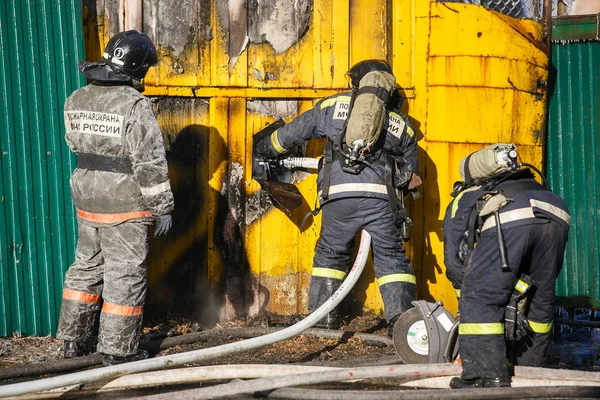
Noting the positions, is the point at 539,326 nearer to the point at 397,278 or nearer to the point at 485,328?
the point at 485,328

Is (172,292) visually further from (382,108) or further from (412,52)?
(412,52)

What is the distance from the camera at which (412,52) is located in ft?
24.5

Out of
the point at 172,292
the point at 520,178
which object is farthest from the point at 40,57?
the point at 520,178

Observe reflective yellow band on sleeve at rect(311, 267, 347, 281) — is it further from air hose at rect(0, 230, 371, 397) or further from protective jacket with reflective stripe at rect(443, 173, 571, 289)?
protective jacket with reflective stripe at rect(443, 173, 571, 289)

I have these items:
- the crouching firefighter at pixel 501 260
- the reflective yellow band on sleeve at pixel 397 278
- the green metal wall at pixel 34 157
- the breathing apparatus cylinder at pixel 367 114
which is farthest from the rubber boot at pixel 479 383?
the green metal wall at pixel 34 157

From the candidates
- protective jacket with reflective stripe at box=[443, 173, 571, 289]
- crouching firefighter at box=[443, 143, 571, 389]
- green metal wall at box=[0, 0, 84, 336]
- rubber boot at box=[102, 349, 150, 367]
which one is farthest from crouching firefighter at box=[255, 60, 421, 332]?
green metal wall at box=[0, 0, 84, 336]

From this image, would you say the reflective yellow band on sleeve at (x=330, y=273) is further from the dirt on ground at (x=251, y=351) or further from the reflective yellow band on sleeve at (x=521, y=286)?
the reflective yellow band on sleeve at (x=521, y=286)

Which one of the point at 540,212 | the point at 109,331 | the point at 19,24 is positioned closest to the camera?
the point at 540,212

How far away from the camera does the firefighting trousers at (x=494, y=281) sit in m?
5.40

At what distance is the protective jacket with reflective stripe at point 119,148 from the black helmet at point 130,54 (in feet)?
0.48

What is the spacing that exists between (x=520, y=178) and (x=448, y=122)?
1761 mm

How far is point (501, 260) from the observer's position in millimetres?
5355

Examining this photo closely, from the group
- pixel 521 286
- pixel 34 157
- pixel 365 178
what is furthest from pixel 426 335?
pixel 34 157

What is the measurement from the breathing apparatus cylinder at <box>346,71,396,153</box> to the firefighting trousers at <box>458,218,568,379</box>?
1450mm
